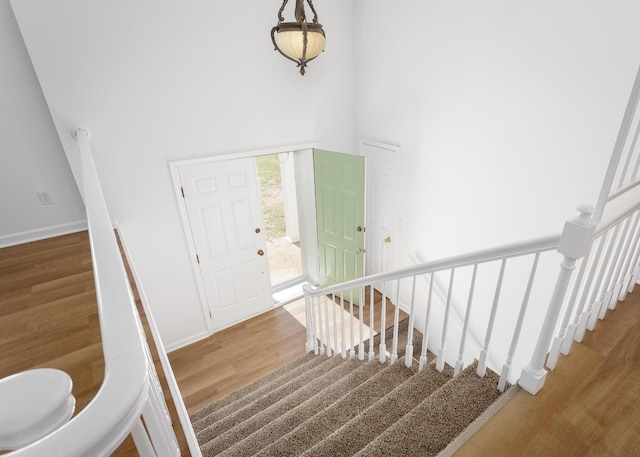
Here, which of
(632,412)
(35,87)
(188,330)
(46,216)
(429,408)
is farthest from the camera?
(188,330)

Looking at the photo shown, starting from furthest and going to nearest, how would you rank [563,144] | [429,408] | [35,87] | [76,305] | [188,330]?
1. [188,330]
2. [35,87]
3. [563,144]
4. [76,305]
5. [429,408]

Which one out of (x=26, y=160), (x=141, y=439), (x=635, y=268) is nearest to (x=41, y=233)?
(x=26, y=160)

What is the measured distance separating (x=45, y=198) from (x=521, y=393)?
154 inches

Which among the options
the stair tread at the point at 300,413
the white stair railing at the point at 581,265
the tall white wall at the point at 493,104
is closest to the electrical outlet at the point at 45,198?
the stair tread at the point at 300,413

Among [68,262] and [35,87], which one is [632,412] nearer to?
[68,262]

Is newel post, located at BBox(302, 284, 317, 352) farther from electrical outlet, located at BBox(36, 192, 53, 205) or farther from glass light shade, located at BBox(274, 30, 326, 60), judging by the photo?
electrical outlet, located at BBox(36, 192, 53, 205)

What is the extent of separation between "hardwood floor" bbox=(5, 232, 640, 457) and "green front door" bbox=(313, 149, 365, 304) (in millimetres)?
2648

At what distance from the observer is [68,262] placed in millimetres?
2588

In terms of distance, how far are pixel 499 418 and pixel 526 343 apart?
1774mm

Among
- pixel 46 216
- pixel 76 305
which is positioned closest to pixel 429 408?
pixel 76 305

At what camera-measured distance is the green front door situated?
4035 millimetres

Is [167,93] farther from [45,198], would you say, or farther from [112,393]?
[112,393]

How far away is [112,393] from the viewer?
424 millimetres

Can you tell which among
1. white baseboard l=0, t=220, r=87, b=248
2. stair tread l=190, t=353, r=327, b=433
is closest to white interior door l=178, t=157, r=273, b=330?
white baseboard l=0, t=220, r=87, b=248
